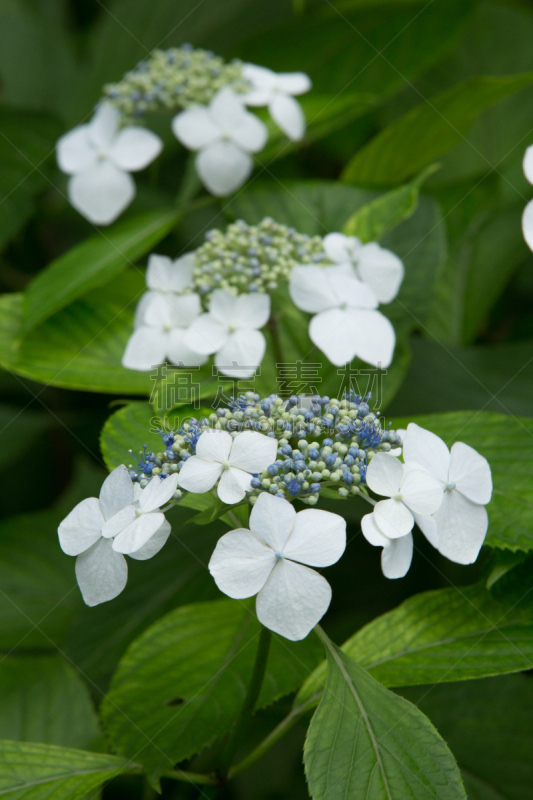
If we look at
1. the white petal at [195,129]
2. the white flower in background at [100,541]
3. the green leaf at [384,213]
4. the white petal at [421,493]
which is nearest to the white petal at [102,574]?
the white flower in background at [100,541]

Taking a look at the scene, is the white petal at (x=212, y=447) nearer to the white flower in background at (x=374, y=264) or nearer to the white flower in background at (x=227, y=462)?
the white flower in background at (x=227, y=462)

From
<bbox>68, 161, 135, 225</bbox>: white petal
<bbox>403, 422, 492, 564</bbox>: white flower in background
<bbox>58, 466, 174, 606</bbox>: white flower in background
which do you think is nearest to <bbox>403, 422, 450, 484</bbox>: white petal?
<bbox>403, 422, 492, 564</bbox>: white flower in background

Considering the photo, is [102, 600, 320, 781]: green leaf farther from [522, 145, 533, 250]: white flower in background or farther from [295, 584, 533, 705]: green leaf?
[522, 145, 533, 250]: white flower in background

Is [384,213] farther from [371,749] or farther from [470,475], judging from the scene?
[371,749]

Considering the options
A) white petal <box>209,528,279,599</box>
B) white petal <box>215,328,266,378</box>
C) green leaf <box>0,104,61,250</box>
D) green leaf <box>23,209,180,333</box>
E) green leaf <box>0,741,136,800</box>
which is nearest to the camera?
white petal <box>209,528,279,599</box>

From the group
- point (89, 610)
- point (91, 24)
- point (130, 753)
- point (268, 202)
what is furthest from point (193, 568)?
point (91, 24)

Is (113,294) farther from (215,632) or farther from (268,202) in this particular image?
(215,632)
